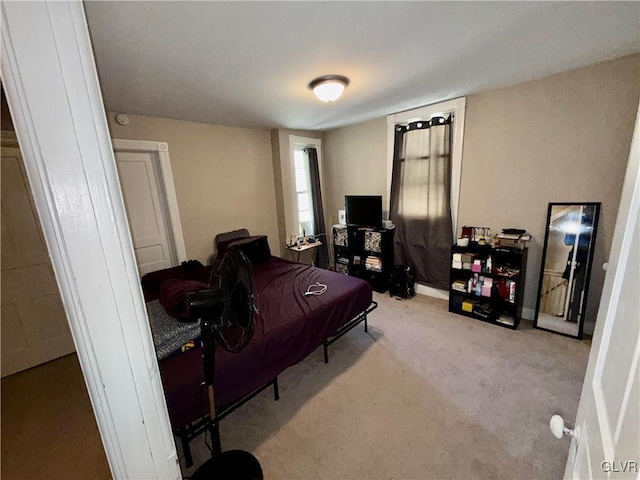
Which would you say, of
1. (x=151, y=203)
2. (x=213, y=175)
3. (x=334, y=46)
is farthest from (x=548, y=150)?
(x=151, y=203)

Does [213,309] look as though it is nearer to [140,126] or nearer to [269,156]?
[140,126]

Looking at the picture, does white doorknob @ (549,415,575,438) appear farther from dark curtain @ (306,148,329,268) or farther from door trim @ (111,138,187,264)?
dark curtain @ (306,148,329,268)

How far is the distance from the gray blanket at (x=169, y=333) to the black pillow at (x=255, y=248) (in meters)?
1.66

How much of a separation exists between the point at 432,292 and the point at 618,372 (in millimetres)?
3104

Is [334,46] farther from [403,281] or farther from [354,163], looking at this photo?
[403,281]

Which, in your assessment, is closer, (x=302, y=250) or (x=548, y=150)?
(x=548, y=150)

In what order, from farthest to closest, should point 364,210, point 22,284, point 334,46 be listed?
point 364,210 < point 22,284 < point 334,46

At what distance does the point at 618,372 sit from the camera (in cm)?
56

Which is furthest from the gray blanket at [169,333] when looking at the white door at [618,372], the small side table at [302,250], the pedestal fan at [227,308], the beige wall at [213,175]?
the small side table at [302,250]

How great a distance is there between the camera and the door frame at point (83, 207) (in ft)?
1.67

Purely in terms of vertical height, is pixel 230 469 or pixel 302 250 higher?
pixel 302 250

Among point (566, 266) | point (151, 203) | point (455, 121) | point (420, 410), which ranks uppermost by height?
point (455, 121)

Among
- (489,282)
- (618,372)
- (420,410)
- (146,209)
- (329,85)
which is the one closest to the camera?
(618,372)

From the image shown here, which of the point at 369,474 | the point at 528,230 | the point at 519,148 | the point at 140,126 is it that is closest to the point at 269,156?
the point at 140,126
